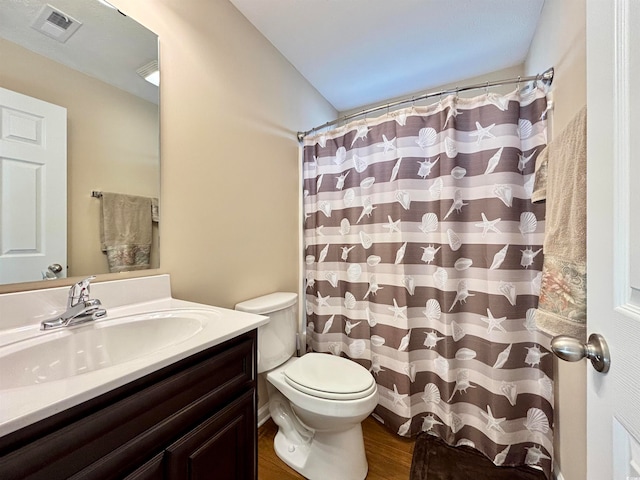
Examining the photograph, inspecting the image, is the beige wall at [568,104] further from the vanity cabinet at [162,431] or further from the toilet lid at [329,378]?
the vanity cabinet at [162,431]

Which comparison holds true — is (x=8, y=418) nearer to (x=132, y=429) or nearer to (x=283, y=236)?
(x=132, y=429)

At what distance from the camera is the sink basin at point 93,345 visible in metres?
0.65

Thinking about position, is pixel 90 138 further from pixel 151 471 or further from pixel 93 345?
pixel 151 471

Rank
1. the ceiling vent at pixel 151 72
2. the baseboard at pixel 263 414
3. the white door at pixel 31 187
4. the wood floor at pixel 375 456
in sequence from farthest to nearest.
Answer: the baseboard at pixel 263 414 → the wood floor at pixel 375 456 → the ceiling vent at pixel 151 72 → the white door at pixel 31 187

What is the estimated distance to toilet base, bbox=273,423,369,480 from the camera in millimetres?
1228

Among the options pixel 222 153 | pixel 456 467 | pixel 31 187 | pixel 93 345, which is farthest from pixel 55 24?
pixel 456 467

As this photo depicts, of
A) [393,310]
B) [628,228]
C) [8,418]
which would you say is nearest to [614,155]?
[628,228]

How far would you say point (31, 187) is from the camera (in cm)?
82

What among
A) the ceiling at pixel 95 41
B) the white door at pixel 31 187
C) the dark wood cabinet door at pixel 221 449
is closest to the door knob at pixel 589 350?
the dark wood cabinet door at pixel 221 449

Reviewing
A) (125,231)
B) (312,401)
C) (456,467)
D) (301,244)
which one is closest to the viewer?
(125,231)

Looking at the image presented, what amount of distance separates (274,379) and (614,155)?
1.45m

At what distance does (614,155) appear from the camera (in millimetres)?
420

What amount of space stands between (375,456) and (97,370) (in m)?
1.40

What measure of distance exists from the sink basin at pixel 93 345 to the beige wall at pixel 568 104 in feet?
4.63
